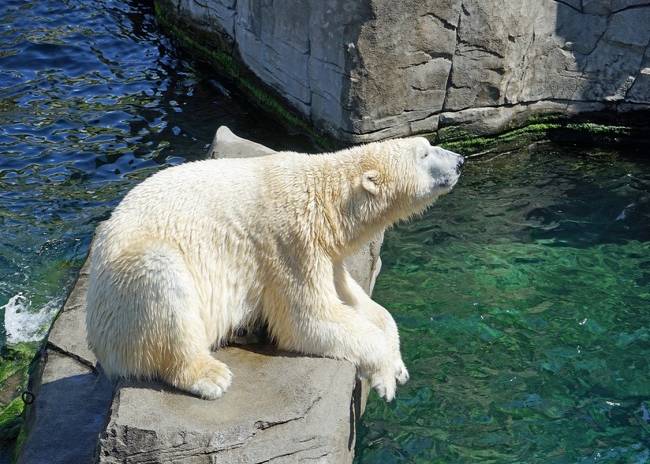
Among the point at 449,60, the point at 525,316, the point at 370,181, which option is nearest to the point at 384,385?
the point at 370,181

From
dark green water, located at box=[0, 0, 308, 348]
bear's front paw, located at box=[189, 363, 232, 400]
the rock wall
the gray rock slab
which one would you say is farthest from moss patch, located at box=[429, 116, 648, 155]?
bear's front paw, located at box=[189, 363, 232, 400]

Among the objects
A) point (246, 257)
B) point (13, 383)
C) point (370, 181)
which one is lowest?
point (13, 383)

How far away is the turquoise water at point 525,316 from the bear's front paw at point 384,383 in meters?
1.02

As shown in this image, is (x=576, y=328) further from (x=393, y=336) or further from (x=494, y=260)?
(x=393, y=336)

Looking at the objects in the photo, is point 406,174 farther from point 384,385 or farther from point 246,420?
point 246,420

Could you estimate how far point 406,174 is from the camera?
4.96m

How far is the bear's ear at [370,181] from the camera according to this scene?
488cm

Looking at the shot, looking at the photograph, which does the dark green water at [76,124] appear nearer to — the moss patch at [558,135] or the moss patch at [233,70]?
the moss patch at [233,70]

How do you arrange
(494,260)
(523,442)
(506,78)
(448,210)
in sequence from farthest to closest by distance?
(506,78) < (448,210) < (494,260) < (523,442)

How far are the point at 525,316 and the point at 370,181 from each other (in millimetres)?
2853

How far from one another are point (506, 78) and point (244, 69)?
3.58 meters

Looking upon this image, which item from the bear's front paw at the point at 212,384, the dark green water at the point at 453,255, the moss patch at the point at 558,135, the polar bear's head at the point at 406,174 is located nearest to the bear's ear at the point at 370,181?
the polar bear's head at the point at 406,174

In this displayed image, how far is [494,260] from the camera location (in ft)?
25.9

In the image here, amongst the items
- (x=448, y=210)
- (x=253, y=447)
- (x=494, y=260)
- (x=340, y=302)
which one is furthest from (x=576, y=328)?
(x=253, y=447)
